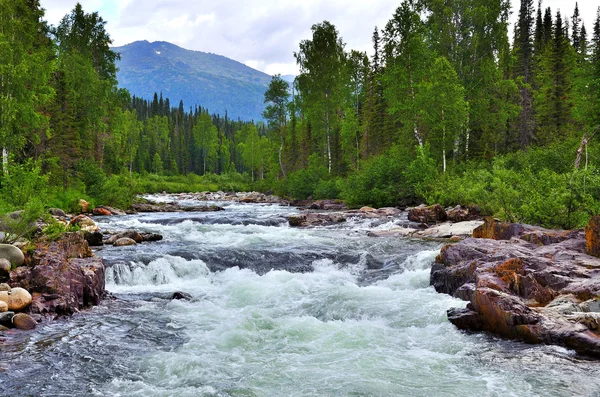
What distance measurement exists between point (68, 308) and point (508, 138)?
3280 centimetres

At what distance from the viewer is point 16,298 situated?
8.00m

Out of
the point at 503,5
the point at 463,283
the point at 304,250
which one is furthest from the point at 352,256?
the point at 503,5

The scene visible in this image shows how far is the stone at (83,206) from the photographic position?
25.2m

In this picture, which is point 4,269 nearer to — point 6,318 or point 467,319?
point 6,318

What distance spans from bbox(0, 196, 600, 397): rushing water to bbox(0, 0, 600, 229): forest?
203 inches

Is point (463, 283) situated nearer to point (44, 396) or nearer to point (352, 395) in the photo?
point (352, 395)

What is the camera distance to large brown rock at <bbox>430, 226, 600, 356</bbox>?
22.0 feet

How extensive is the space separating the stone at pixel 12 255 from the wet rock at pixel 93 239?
504 cm

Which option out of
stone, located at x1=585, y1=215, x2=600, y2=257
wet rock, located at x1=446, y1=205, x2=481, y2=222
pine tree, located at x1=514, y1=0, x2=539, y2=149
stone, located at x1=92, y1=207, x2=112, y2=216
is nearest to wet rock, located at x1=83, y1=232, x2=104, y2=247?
stone, located at x1=92, y1=207, x2=112, y2=216

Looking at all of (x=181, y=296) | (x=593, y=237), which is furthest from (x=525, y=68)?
(x=181, y=296)

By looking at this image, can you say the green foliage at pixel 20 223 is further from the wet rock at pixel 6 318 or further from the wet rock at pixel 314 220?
the wet rock at pixel 314 220

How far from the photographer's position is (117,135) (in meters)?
36.9

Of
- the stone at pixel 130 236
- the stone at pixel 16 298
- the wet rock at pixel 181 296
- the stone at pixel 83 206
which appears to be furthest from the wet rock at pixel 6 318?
the stone at pixel 83 206

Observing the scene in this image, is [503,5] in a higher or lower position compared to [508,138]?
higher
